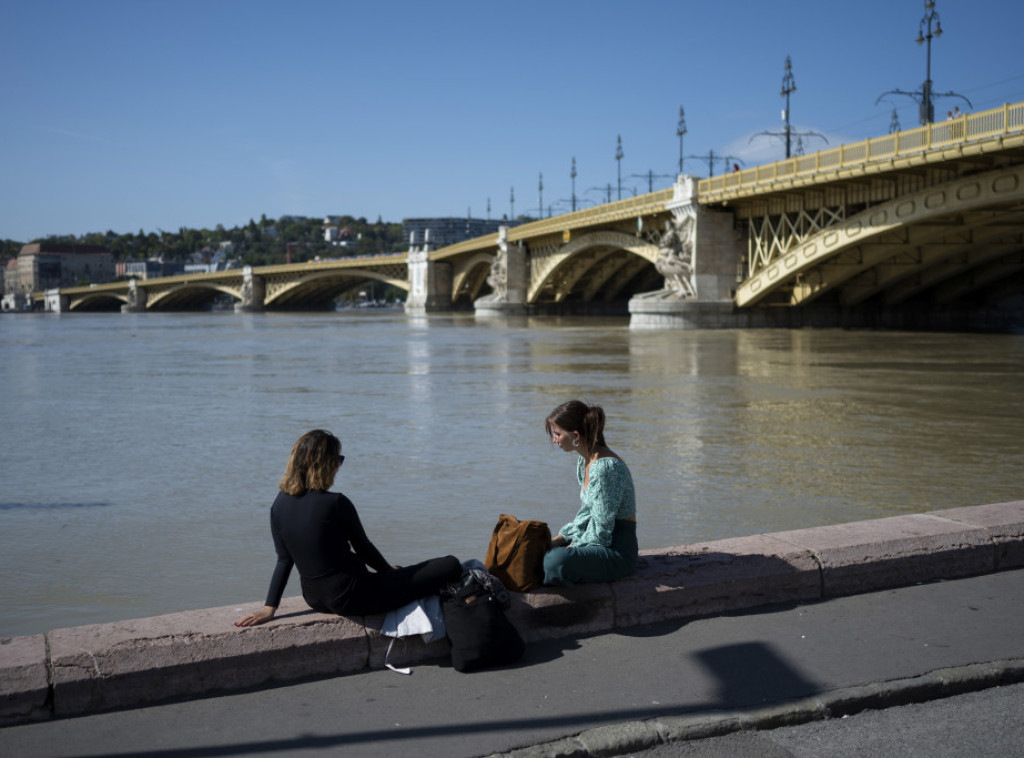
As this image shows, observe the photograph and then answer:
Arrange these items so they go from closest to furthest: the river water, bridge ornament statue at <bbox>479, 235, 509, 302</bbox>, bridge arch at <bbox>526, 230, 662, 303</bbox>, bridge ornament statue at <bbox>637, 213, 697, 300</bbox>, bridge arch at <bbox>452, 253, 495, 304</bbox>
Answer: the river water
bridge ornament statue at <bbox>637, 213, 697, 300</bbox>
bridge arch at <bbox>526, 230, 662, 303</bbox>
bridge ornament statue at <bbox>479, 235, 509, 302</bbox>
bridge arch at <bbox>452, 253, 495, 304</bbox>

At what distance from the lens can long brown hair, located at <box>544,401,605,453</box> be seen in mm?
4664

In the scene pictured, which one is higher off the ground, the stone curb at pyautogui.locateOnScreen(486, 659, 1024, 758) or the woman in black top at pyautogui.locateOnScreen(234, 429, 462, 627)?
the woman in black top at pyautogui.locateOnScreen(234, 429, 462, 627)

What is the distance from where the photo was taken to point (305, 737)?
346 centimetres

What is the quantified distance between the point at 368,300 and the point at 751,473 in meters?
175

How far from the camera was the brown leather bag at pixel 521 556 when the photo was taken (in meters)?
4.45

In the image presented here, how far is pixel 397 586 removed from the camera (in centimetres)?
421

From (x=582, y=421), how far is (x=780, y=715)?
160 centimetres

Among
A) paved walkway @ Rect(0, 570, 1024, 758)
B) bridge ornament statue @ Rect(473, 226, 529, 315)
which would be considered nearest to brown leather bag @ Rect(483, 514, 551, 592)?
paved walkway @ Rect(0, 570, 1024, 758)

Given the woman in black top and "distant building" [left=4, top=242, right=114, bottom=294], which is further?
"distant building" [left=4, top=242, right=114, bottom=294]

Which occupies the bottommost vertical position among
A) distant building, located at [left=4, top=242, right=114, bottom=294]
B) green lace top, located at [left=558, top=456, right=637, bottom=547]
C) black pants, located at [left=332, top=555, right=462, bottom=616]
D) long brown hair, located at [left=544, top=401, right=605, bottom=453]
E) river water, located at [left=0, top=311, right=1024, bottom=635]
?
river water, located at [left=0, top=311, right=1024, bottom=635]

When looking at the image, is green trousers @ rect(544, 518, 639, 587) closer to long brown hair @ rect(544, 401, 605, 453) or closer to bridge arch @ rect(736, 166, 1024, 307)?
long brown hair @ rect(544, 401, 605, 453)

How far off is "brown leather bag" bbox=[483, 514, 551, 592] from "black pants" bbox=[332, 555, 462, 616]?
0.85 ft

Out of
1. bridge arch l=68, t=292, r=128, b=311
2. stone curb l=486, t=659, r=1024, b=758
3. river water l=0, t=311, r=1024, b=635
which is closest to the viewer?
stone curb l=486, t=659, r=1024, b=758

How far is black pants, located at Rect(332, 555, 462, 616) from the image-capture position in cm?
416
